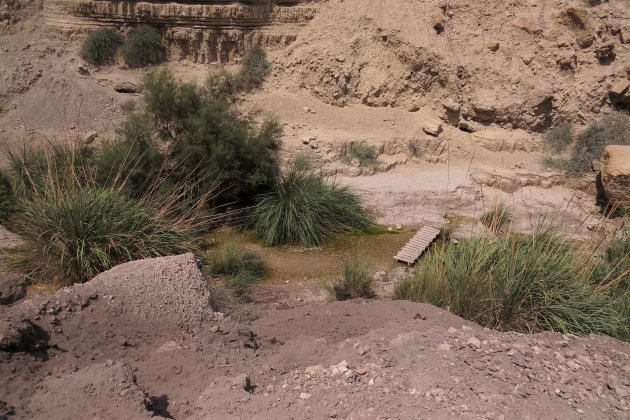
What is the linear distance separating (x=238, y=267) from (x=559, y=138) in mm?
8741

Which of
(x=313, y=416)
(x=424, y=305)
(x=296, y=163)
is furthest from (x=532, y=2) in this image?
(x=313, y=416)

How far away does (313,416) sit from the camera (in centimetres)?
356

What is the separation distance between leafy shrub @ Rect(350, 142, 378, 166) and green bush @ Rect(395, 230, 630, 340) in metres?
6.19

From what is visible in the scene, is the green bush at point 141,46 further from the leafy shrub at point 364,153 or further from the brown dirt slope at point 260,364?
the brown dirt slope at point 260,364

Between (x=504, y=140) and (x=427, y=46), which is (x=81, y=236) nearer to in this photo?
(x=504, y=140)

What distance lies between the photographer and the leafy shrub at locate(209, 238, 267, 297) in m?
7.22

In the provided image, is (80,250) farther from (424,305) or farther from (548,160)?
(548,160)

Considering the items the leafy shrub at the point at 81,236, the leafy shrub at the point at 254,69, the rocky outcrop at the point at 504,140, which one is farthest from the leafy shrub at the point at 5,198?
the rocky outcrop at the point at 504,140

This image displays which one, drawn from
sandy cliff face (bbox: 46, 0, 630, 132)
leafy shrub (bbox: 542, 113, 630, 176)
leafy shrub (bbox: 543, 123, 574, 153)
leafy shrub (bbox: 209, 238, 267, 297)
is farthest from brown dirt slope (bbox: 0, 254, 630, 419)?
sandy cliff face (bbox: 46, 0, 630, 132)

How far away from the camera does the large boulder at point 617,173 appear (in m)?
10.2

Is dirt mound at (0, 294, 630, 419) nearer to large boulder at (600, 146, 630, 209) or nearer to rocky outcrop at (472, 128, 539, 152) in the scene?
large boulder at (600, 146, 630, 209)

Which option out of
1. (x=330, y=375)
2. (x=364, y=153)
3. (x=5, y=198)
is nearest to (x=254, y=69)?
(x=364, y=153)

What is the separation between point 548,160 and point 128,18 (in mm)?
10676

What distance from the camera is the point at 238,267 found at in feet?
25.4
